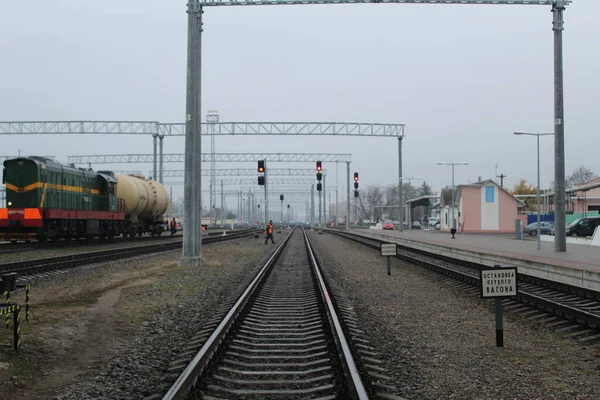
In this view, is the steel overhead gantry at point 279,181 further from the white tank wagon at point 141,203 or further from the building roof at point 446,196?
the white tank wagon at point 141,203

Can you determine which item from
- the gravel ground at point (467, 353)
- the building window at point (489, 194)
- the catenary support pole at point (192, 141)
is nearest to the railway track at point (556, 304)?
the gravel ground at point (467, 353)

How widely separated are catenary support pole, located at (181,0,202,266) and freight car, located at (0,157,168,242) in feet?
31.8

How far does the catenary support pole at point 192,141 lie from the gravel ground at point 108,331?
3289 mm

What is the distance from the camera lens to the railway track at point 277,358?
5.65m

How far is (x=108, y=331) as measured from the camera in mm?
8914

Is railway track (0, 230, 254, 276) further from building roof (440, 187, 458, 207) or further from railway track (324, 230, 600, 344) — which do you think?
building roof (440, 187, 458, 207)

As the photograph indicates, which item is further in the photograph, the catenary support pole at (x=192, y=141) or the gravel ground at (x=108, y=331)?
the catenary support pole at (x=192, y=141)

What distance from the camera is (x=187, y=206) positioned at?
2009 centimetres

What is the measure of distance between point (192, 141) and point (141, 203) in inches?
788

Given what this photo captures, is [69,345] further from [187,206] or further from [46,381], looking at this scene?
[187,206]

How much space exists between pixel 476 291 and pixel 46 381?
35.4ft

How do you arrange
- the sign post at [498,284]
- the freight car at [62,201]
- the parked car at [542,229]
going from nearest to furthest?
the sign post at [498,284] < the freight car at [62,201] < the parked car at [542,229]

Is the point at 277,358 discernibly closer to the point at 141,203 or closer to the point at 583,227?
the point at 141,203

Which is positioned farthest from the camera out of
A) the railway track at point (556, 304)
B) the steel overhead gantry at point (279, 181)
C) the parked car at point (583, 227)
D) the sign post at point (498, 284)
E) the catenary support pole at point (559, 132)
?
the steel overhead gantry at point (279, 181)
